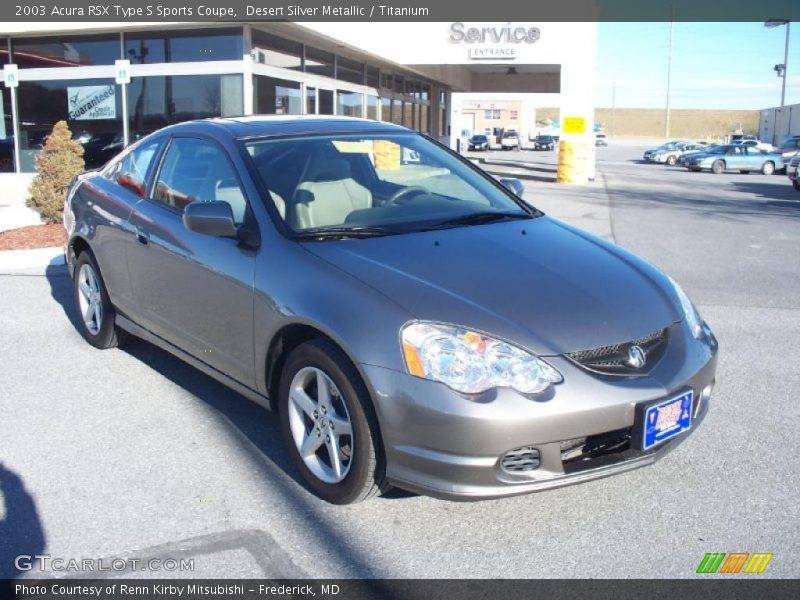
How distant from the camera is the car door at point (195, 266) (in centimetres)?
403

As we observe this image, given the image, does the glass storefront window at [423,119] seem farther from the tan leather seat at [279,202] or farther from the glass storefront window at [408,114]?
the tan leather seat at [279,202]

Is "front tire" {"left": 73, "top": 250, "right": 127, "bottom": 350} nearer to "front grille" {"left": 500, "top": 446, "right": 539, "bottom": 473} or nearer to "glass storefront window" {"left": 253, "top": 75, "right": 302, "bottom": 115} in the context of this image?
"front grille" {"left": 500, "top": 446, "right": 539, "bottom": 473}

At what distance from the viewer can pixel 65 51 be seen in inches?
709

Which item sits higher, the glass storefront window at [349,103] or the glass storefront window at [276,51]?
the glass storefront window at [276,51]

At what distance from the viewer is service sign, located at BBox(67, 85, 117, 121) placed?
1792 centimetres

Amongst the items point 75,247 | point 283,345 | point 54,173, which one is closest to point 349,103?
point 54,173

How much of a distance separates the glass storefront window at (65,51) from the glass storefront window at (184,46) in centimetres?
49

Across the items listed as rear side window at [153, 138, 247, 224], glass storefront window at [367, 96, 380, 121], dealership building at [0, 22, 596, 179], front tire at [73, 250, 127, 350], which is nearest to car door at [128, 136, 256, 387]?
rear side window at [153, 138, 247, 224]

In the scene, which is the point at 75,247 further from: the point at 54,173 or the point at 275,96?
the point at 275,96

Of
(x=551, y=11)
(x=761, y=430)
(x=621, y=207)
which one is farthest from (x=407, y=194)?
(x=551, y=11)

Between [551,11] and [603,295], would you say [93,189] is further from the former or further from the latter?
[551,11]

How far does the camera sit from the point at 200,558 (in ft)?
10.4

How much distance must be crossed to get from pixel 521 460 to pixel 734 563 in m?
0.90

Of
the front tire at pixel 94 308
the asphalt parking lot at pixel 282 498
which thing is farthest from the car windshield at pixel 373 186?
the front tire at pixel 94 308
